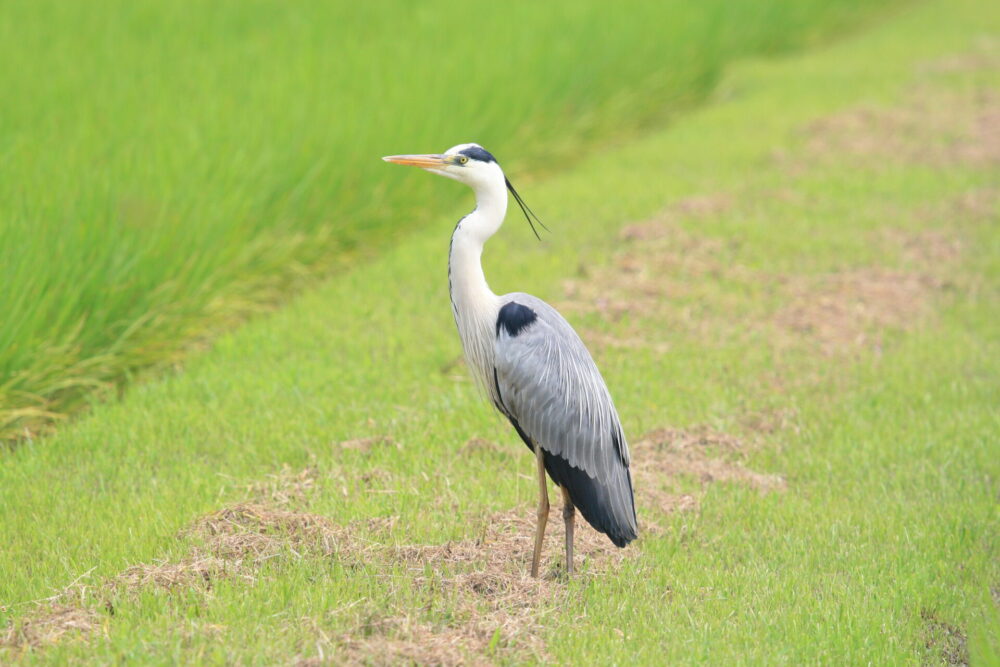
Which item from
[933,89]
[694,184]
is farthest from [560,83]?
[933,89]

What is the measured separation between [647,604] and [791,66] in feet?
33.4

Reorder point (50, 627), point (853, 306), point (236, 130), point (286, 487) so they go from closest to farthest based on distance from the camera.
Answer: point (50, 627) < point (286, 487) < point (853, 306) < point (236, 130)

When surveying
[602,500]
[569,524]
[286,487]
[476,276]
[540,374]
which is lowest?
[286,487]

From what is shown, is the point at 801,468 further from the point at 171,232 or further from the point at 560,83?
the point at 560,83

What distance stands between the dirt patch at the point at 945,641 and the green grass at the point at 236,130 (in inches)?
137

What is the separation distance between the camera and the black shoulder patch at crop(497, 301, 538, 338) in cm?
A: 366

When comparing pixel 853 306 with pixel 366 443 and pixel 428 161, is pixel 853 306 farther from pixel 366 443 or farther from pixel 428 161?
pixel 428 161

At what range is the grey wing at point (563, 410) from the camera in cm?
365

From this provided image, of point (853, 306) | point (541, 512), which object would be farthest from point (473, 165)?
point (853, 306)

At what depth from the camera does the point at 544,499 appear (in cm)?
369

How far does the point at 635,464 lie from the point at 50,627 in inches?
88.5

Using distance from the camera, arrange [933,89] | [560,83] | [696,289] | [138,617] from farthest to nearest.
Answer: [933,89]
[560,83]
[696,289]
[138,617]

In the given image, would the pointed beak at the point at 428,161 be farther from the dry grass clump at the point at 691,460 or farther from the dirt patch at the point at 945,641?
the dirt patch at the point at 945,641

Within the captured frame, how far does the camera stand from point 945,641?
11.6 feet
